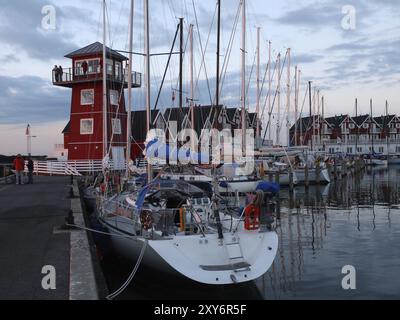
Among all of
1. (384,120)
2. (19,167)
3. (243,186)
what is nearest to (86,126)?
(19,167)

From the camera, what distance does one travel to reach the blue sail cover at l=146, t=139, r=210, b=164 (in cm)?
1834

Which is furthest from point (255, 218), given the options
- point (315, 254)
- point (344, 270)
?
point (315, 254)

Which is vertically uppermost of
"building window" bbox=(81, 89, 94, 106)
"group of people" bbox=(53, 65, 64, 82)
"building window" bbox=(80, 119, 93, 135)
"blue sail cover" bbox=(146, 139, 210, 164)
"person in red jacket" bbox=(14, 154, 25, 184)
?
"group of people" bbox=(53, 65, 64, 82)

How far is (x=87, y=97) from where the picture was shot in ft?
157

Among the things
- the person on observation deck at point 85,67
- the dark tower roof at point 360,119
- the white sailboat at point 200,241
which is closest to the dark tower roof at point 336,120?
the dark tower roof at point 360,119

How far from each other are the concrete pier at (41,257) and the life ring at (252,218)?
3.97 m

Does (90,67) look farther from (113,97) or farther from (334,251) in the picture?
(334,251)

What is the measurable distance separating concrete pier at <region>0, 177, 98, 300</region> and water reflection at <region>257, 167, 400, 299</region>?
5.20m

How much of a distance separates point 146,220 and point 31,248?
292 cm

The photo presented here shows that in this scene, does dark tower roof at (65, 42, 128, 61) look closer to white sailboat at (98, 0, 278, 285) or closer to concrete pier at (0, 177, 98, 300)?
concrete pier at (0, 177, 98, 300)

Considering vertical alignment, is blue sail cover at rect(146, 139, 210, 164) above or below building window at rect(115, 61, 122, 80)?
below

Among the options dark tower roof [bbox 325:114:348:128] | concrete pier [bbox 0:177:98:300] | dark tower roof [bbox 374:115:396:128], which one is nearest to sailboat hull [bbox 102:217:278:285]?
concrete pier [bbox 0:177:98:300]

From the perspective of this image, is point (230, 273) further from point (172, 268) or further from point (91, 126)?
point (91, 126)

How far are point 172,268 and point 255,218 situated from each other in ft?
8.20
